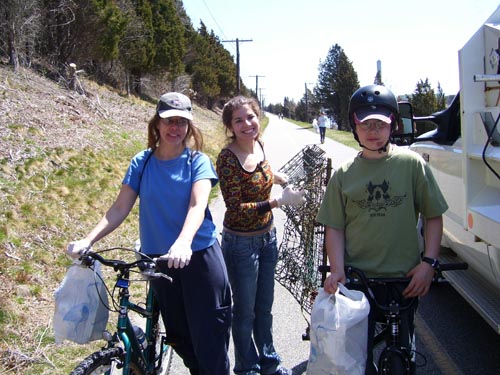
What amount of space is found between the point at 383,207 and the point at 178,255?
1064 millimetres

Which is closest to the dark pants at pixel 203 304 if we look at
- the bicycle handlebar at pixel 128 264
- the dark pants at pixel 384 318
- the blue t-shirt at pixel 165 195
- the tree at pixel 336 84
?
the blue t-shirt at pixel 165 195

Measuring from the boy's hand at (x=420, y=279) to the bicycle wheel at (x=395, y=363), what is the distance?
302 millimetres

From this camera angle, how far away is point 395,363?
244 centimetres

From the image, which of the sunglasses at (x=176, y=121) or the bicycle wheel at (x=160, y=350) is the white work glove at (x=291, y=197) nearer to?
the sunglasses at (x=176, y=121)

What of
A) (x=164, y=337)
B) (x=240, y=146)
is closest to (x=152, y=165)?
(x=240, y=146)

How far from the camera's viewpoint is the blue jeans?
3203 millimetres

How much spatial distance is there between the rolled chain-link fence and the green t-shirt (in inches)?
33.7

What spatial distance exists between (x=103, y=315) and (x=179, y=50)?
1044 inches

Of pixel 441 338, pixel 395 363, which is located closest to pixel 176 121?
pixel 395 363

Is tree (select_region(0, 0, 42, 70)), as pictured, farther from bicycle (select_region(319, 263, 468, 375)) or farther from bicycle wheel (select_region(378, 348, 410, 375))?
bicycle wheel (select_region(378, 348, 410, 375))

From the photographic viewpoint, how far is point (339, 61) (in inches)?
3105

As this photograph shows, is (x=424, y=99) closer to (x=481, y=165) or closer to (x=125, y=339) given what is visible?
(x=481, y=165)

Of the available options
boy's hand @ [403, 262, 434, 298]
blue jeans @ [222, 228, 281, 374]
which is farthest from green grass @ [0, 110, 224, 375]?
boy's hand @ [403, 262, 434, 298]

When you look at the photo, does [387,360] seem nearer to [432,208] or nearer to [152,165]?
[432,208]
